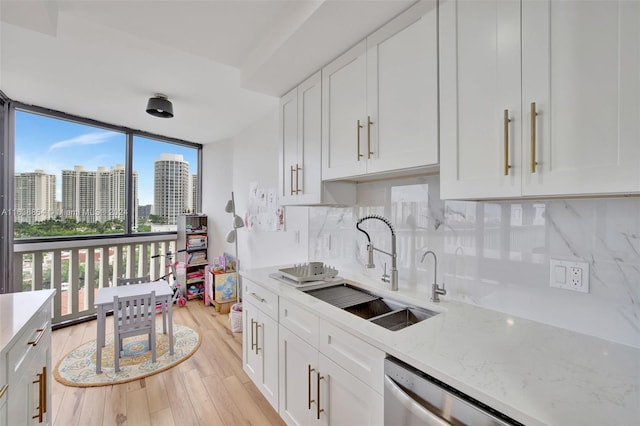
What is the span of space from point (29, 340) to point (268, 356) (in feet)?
4.03

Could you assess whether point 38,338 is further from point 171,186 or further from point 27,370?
point 171,186

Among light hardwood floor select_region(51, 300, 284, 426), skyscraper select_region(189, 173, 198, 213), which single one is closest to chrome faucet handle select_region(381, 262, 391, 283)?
light hardwood floor select_region(51, 300, 284, 426)

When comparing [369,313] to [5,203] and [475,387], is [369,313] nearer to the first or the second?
[475,387]

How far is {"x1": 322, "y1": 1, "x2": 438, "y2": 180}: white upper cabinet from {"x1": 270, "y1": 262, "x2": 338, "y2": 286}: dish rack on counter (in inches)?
25.7

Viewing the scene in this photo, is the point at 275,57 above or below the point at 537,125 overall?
above

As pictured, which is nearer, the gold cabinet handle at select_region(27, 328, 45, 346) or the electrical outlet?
the electrical outlet

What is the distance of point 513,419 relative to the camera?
2.37 ft

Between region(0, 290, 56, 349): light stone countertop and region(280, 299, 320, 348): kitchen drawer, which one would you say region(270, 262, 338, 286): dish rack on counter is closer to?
region(280, 299, 320, 348): kitchen drawer

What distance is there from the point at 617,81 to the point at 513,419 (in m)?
0.96

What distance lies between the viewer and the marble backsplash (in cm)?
100

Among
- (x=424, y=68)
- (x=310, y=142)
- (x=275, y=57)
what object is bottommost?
(x=310, y=142)

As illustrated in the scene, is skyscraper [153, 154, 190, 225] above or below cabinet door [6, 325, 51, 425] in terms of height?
above

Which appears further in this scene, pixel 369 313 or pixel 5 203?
pixel 5 203

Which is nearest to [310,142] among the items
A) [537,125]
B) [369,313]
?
[369,313]
